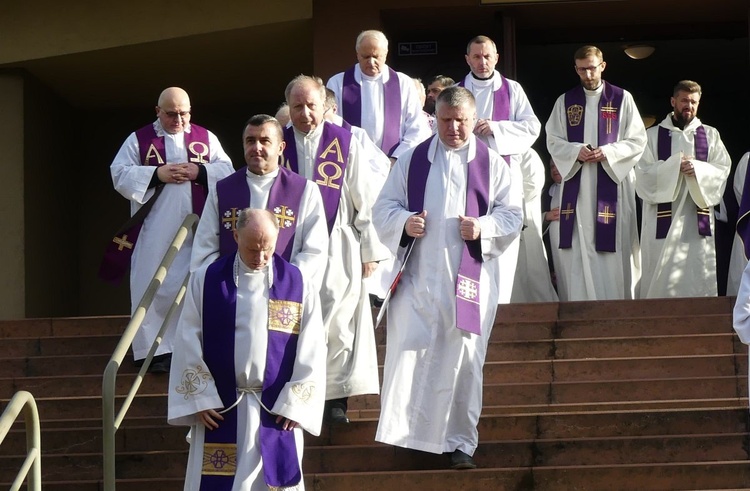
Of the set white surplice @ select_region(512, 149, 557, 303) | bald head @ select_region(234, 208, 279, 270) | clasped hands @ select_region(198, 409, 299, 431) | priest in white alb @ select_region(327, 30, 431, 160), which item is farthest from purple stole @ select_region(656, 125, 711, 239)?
clasped hands @ select_region(198, 409, 299, 431)

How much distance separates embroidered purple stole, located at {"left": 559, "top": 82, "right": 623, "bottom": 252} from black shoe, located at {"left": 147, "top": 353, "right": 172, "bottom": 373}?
3.96 m

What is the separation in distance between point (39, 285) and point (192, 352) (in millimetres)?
9871

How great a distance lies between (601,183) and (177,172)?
149 inches

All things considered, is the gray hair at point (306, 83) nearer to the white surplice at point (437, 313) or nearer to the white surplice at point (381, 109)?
the white surplice at point (437, 313)

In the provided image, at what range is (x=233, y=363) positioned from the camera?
8414 millimetres

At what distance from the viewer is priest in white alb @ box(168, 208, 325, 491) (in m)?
8.29

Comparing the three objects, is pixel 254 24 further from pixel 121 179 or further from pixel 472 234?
pixel 472 234

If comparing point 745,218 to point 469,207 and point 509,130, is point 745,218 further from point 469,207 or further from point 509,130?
point 469,207

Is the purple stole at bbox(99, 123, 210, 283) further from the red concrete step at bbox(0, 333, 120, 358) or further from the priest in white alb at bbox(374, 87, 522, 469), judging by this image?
the priest in white alb at bbox(374, 87, 522, 469)

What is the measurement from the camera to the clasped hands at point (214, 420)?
830cm

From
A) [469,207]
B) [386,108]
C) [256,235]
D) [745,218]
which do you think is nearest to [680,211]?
[745,218]

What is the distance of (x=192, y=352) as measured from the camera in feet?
27.6

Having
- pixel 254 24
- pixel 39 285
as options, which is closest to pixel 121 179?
pixel 254 24

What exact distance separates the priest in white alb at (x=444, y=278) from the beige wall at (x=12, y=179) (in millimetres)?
8203
